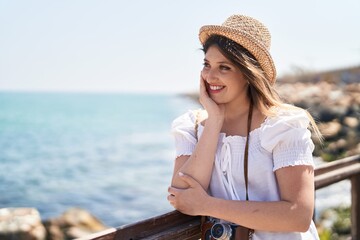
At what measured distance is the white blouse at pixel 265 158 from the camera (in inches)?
77.4

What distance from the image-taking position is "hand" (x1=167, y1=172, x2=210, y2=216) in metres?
1.98

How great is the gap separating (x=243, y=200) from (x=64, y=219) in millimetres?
6371

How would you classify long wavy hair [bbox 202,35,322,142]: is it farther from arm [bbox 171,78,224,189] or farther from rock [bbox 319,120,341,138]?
rock [bbox 319,120,341,138]

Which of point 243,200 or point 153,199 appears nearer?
point 243,200

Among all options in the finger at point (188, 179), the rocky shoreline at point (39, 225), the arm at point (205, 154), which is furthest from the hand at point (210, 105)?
the rocky shoreline at point (39, 225)

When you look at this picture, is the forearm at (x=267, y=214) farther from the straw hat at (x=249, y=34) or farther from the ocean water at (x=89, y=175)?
the ocean water at (x=89, y=175)

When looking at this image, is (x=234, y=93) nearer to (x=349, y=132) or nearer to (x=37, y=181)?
(x=349, y=132)

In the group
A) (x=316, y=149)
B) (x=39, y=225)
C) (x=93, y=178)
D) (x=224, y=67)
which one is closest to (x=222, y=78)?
(x=224, y=67)

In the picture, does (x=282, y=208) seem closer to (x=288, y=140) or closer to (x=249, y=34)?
(x=288, y=140)

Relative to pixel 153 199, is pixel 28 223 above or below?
above

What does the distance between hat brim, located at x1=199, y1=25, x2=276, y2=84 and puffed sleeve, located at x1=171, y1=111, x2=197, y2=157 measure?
36 centimetres

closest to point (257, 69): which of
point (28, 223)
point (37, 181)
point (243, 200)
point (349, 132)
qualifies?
point (243, 200)

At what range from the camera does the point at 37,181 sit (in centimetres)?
1803

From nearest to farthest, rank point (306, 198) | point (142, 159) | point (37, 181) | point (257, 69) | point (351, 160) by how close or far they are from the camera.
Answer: point (306, 198), point (257, 69), point (351, 160), point (37, 181), point (142, 159)
